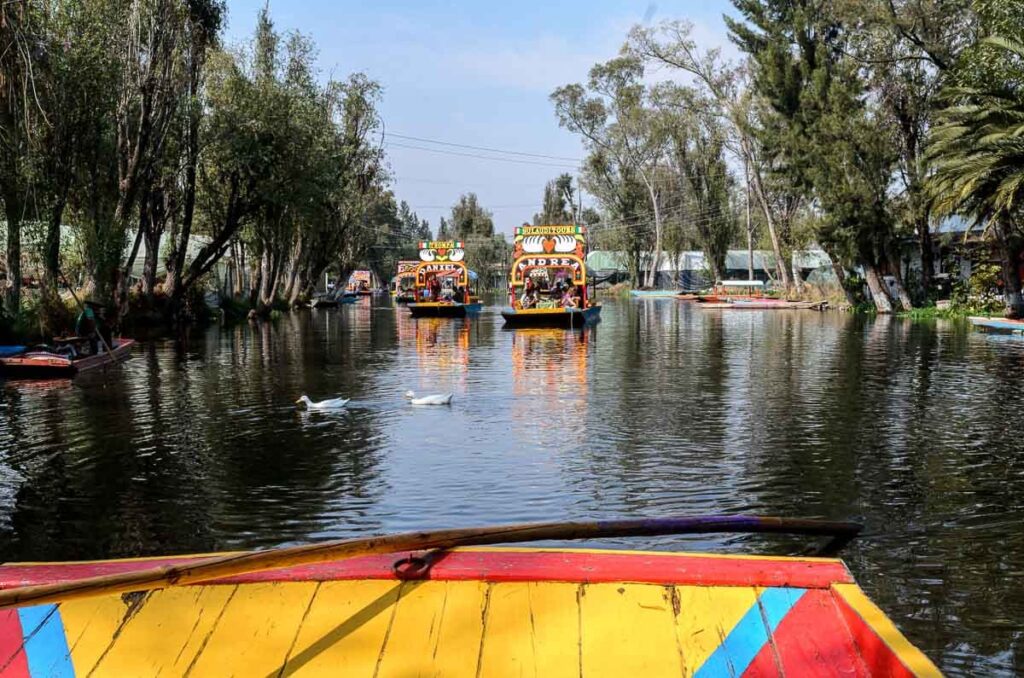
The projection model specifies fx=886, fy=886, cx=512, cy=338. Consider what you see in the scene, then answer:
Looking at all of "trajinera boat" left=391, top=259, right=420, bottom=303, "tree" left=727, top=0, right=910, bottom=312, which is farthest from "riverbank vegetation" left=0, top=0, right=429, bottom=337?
"trajinera boat" left=391, top=259, right=420, bottom=303

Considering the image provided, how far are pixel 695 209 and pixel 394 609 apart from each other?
253ft

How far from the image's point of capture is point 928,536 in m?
7.96

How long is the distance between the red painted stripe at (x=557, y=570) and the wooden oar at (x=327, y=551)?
12 centimetres

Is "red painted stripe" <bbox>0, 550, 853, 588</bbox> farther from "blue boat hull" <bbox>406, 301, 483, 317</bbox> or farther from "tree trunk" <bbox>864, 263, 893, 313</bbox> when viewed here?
"tree trunk" <bbox>864, 263, 893, 313</bbox>

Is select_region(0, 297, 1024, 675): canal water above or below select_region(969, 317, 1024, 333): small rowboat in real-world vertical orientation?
below

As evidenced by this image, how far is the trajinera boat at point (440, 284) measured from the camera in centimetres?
4772

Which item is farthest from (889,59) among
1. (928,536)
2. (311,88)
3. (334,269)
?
(334,269)

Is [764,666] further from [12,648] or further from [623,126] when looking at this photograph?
[623,126]

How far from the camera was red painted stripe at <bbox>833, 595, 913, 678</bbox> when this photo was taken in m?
3.66

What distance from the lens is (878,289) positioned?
45.9 meters

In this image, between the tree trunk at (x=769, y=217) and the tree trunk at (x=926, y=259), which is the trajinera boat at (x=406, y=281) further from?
the tree trunk at (x=926, y=259)

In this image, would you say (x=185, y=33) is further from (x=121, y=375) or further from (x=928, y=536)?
(x=928, y=536)

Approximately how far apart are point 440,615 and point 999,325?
31693 millimetres

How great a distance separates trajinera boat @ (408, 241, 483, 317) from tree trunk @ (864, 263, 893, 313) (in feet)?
69.8
